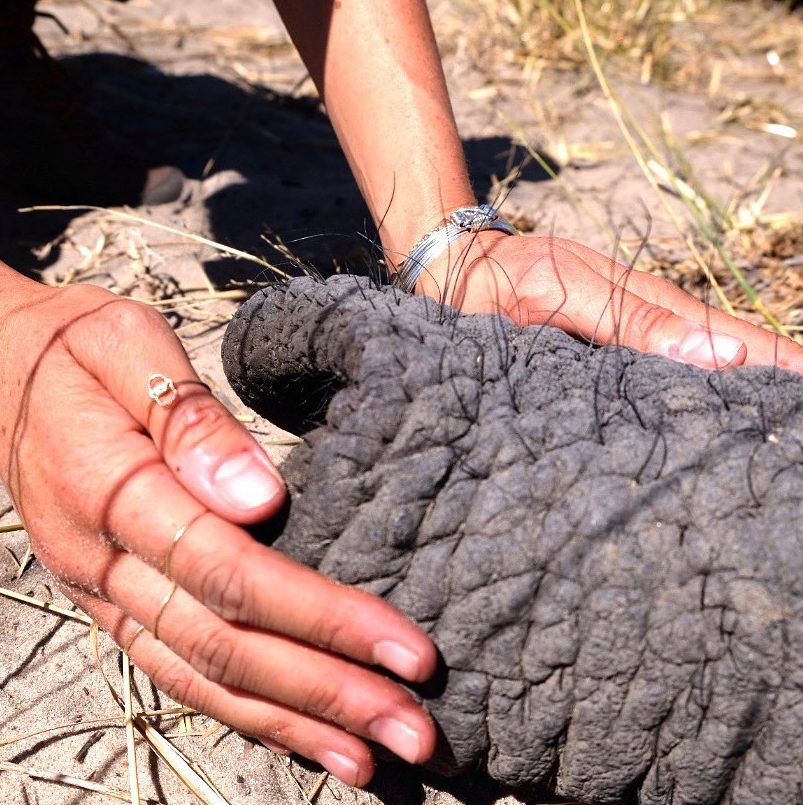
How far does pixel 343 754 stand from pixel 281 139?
2.49m

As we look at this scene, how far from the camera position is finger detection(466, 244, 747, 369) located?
1.44m

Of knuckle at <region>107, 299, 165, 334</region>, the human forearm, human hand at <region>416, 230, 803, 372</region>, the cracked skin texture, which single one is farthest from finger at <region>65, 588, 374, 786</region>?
the human forearm

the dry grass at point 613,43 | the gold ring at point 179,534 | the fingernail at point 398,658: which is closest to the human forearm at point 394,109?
the gold ring at point 179,534

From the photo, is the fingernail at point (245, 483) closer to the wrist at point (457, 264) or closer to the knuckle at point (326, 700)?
the knuckle at point (326, 700)

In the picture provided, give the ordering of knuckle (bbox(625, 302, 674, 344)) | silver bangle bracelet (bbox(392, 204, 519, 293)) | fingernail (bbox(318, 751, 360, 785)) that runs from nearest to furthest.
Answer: fingernail (bbox(318, 751, 360, 785)) → knuckle (bbox(625, 302, 674, 344)) → silver bangle bracelet (bbox(392, 204, 519, 293))

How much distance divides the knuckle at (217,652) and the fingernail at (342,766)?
0.52ft

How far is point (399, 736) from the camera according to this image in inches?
44.9

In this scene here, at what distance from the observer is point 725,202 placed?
2928 mm

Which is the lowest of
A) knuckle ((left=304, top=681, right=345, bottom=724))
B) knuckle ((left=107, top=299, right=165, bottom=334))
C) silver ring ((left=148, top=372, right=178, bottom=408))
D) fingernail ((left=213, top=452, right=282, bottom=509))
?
knuckle ((left=304, top=681, right=345, bottom=724))

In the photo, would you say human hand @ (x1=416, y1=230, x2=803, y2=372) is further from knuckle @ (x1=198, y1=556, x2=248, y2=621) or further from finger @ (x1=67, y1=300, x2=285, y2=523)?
knuckle @ (x1=198, y1=556, x2=248, y2=621)

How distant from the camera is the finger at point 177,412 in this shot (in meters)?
1.19

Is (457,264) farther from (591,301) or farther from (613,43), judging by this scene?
(613,43)

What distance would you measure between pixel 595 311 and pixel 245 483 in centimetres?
71

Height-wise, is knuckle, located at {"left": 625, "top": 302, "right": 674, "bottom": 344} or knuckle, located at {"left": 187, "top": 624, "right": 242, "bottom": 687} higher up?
knuckle, located at {"left": 625, "top": 302, "right": 674, "bottom": 344}
